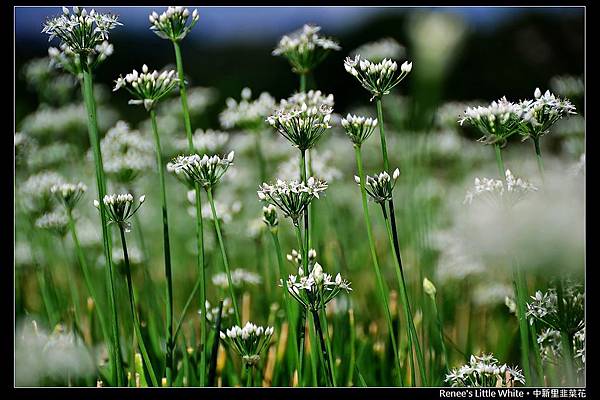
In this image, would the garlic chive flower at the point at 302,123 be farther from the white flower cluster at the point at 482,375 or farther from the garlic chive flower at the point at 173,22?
the white flower cluster at the point at 482,375

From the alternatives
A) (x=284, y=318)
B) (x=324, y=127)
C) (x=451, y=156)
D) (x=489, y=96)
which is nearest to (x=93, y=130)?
(x=324, y=127)

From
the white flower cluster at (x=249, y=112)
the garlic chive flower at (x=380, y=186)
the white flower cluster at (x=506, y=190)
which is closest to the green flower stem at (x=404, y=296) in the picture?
the garlic chive flower at (x=380, y=186)

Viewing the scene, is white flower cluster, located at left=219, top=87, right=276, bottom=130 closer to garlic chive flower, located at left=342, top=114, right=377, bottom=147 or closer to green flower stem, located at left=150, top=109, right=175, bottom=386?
green flower stem, located at left=150, top=109, right=175, bottom=386

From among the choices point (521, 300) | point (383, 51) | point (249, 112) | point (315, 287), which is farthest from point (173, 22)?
point (383, 51)

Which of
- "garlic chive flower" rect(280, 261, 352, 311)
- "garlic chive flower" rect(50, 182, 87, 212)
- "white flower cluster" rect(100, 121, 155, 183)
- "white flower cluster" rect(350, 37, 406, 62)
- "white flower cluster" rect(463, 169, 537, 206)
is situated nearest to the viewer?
"garlic chive flower" rect(280, 261, 352, 311)

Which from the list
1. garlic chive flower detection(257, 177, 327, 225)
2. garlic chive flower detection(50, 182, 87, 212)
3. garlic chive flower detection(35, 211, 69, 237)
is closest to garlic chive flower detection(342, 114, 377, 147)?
garlic chive flower detection(257, 177, 327, 225)
